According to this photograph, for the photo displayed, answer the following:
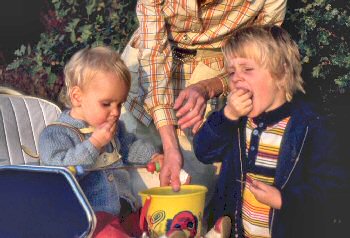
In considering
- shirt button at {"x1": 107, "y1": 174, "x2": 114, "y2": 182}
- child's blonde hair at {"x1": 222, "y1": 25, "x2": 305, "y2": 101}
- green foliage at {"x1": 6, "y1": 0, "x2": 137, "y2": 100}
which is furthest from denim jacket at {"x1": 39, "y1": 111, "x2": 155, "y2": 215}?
green foliage at {"x1": 6, "y1": 0, "x2": 137, "y2": 100}

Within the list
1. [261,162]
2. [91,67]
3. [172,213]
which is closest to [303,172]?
[261,162]

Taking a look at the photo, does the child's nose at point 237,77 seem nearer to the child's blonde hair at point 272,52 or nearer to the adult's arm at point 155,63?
the child's blonde hair at point 272,52

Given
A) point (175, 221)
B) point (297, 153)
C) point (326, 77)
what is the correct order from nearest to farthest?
point (175, 221), point (297, 153), point (326, 77)

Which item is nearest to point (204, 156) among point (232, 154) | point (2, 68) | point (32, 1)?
point (232, 154)

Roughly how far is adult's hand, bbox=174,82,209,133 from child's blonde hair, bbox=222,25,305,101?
0.21 metres

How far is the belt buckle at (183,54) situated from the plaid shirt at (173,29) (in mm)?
40

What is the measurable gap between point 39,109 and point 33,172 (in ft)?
3.75

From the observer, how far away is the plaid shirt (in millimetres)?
4020

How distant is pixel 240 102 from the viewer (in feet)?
11.8

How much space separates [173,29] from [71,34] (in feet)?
5.11

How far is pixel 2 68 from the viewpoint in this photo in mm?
6219

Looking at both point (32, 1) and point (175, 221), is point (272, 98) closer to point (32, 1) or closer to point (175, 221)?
point (175, 221)

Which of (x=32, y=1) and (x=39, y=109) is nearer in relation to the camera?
(x=39, y=109)

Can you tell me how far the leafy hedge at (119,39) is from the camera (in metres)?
4.93
